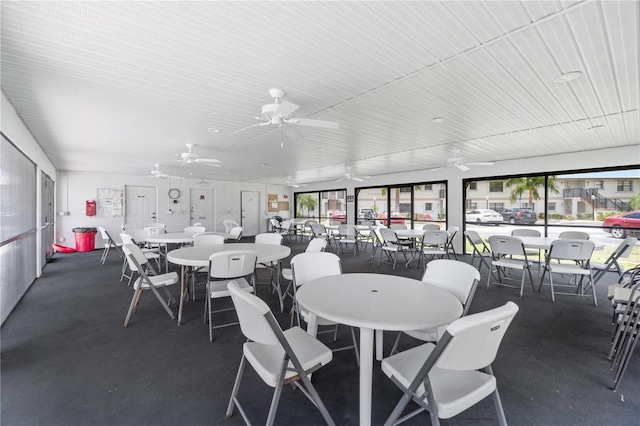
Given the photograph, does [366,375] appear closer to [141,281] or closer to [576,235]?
[141,281]

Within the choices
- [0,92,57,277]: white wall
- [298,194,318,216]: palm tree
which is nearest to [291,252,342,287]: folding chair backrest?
[0,92,57,277]: white wall

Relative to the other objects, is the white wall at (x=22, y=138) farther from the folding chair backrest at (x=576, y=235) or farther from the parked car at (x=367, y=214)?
the parked car at (x=367, y=214)

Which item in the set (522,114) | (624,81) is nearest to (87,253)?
(522,114)

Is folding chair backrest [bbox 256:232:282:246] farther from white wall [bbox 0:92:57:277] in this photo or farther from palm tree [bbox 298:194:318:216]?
palm tree [bbox 298:194:318:216]

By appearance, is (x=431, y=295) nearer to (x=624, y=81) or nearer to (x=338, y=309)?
(x=338, y=309)

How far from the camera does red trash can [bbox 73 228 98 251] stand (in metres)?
8.20

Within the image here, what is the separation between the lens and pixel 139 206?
32.3 feet

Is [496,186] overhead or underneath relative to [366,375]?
overhead

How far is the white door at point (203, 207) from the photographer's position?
11148 mm

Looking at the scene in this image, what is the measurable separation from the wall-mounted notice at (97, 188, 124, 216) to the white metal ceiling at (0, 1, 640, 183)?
4890mm

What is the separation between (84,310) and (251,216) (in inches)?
363

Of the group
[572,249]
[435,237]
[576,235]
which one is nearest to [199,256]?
[435,237]

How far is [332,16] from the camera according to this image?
1868 millimetres

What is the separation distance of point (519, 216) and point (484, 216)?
808mm
